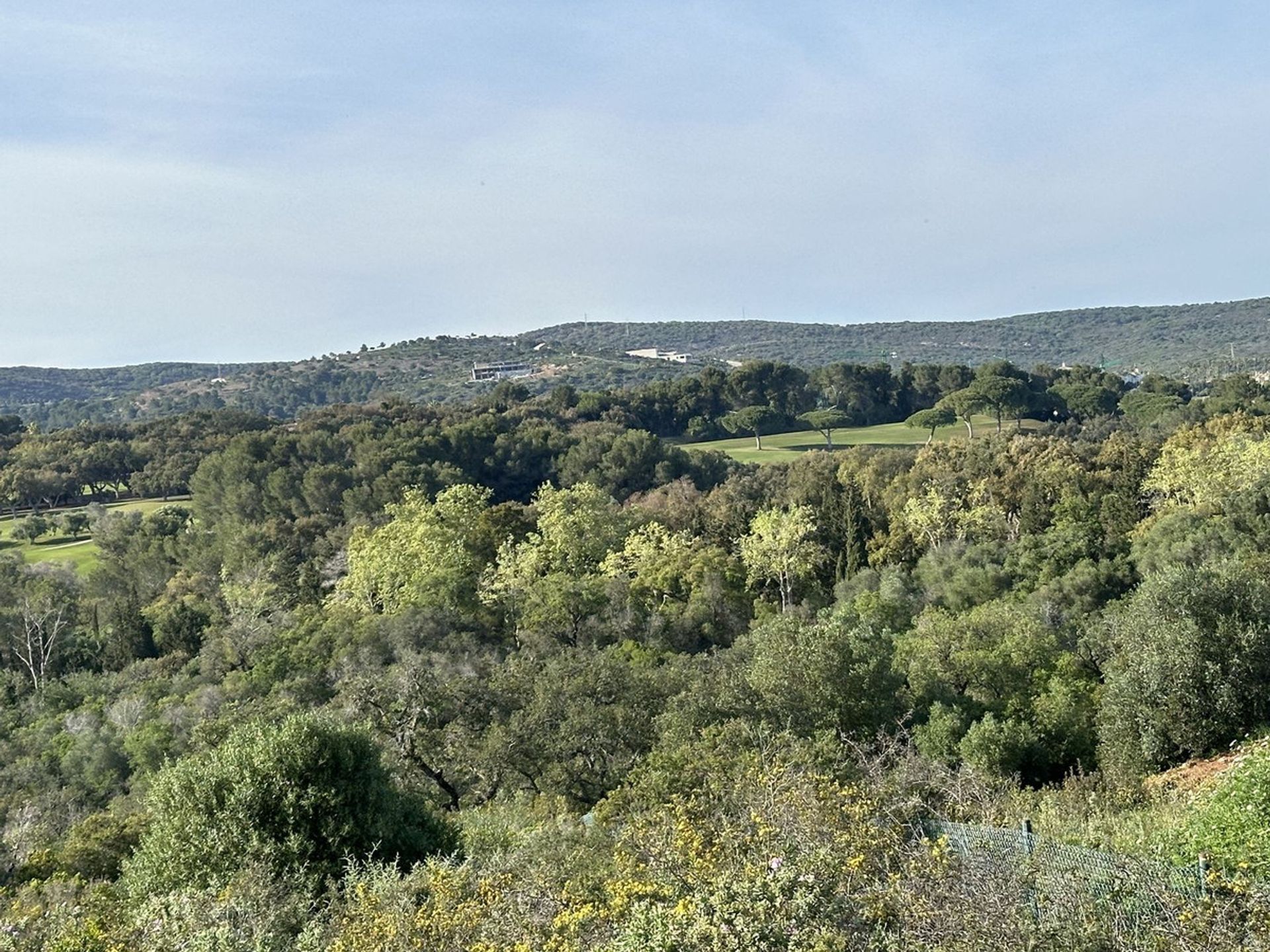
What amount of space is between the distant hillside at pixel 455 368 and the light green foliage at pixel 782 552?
3304 inches

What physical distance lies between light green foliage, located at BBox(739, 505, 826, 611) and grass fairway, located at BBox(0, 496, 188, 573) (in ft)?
121

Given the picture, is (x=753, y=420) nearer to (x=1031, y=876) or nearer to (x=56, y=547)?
(x=56, y=547)

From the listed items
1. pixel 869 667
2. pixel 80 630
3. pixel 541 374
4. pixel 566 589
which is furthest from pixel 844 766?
pixel 541 374

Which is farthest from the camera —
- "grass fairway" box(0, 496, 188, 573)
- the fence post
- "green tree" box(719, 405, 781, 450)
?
"green tree" box(719, 405, 781, 450)

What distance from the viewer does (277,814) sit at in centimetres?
1398

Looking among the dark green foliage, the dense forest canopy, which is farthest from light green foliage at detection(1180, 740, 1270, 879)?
the dark green foliage

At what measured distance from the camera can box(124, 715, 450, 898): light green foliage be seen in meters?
13.3

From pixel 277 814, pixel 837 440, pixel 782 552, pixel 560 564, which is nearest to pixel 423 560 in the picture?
pixel 560 564

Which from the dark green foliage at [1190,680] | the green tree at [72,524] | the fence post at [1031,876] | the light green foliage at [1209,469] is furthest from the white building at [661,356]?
the fence post at [1031,876]

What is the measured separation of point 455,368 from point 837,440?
87.0 m

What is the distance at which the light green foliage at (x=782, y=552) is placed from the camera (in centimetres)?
3872

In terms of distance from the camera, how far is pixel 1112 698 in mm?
18609

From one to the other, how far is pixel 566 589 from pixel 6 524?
167 ft

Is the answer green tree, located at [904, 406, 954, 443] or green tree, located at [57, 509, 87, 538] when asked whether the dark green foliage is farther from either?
green tree, located at [57, 509, 87, 538]
